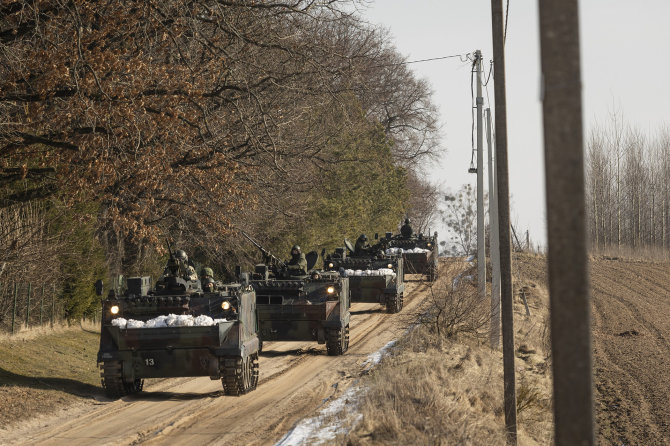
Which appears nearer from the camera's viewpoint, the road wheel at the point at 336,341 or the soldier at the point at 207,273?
the soldier at the point at 207,273

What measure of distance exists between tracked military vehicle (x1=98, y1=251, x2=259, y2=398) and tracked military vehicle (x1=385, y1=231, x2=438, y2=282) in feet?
61.2

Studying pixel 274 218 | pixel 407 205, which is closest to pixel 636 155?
pixel 407 205

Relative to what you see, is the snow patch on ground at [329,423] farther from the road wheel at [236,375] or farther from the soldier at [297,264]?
the soldier at [297,264]

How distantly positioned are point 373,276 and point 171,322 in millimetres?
13063

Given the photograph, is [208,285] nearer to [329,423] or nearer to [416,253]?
[329,423]

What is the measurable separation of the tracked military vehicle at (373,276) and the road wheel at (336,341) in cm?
622

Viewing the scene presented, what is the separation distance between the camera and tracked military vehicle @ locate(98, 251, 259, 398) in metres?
14.8

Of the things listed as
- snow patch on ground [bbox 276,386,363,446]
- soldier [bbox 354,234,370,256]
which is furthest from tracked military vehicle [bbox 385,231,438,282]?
snow patch on ground [bbox 276,386,363,446]

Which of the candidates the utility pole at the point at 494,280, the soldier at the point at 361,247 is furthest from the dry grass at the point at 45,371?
the soldier at the point at 361,247

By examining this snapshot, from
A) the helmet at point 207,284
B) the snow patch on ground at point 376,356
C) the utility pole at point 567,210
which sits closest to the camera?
the utility pole at point 567,210

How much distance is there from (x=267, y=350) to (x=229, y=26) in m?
8.12

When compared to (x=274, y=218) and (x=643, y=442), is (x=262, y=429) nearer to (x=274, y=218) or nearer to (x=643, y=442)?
(x=643, y=442)

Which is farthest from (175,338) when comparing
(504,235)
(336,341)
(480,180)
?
(480,180)

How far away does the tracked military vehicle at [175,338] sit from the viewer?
14820 mm
